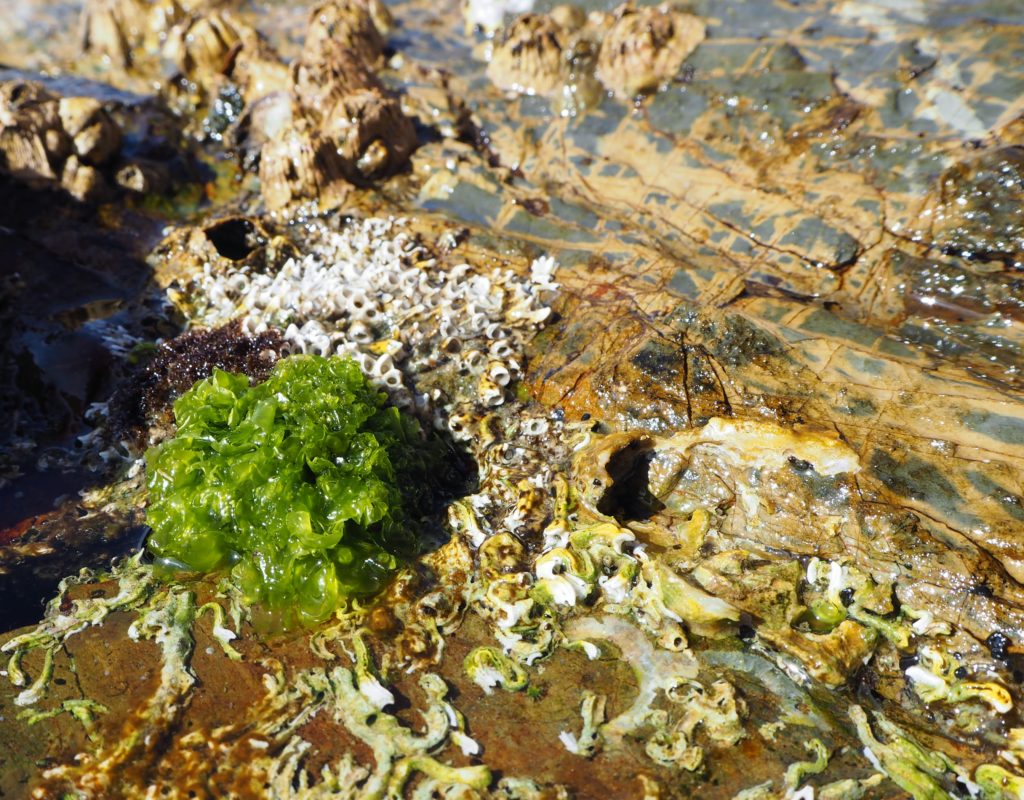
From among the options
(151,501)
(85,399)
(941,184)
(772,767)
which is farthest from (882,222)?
(85,399)

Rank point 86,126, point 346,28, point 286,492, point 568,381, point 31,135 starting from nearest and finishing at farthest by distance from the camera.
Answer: point 286,492 < point 568,381 < point 31,135 < point 86,126 < point 346,28

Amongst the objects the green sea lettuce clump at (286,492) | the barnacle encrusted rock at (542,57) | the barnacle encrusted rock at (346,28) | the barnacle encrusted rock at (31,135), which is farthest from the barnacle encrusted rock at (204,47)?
the green sea lettuce clump at (286,492)

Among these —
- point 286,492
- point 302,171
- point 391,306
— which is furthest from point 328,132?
point 286,492

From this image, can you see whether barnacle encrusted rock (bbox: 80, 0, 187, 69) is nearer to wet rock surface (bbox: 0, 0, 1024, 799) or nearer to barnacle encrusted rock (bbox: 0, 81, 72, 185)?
wet rock surface (bbox: 0, 0, 1024, 799)

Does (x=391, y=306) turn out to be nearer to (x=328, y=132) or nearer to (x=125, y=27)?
(x=328, y=132)

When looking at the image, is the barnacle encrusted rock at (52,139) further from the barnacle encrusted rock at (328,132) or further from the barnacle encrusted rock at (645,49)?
the barnacle encrusted rock at (645,49)

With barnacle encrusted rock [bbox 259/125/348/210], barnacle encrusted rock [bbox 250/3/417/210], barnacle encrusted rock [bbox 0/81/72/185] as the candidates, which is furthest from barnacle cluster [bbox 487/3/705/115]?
barnacle encrusted rock [bbox 0/81/72/185]

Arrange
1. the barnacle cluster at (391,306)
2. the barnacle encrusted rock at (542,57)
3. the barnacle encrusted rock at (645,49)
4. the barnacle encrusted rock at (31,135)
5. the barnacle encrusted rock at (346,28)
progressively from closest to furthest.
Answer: the barnacle cluster at (391,306), the barnacle encrusted rock at (31,135), the barnacle encrusted rock at (645,49), the barnacle encrusted rock at (542,57), the barnacle encrusted rock at (346,28)
